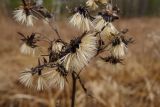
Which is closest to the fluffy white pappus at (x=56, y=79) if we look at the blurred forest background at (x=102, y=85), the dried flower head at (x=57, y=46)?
Result: the dried flower head at (x=57, y=46)

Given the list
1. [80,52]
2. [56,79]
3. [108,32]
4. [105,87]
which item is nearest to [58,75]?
[56,79]

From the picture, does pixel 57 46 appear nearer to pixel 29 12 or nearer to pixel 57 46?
pixel 57 46

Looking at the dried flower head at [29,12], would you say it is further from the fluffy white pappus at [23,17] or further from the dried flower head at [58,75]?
the dried flower head at [58,75]

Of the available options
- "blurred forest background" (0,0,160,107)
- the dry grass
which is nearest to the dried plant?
"blurred forest background" (0,0,160,107)

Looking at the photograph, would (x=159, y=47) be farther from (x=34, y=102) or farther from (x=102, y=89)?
(x=34, y=102)

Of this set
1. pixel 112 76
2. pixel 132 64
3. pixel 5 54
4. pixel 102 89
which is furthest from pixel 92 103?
pixel 5 54

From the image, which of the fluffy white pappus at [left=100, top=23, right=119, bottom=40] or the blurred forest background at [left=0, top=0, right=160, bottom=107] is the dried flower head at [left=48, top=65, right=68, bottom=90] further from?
the blurred forest background at [left=0, top=0, right=160, bottom=107]

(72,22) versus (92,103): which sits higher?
(72,22)
